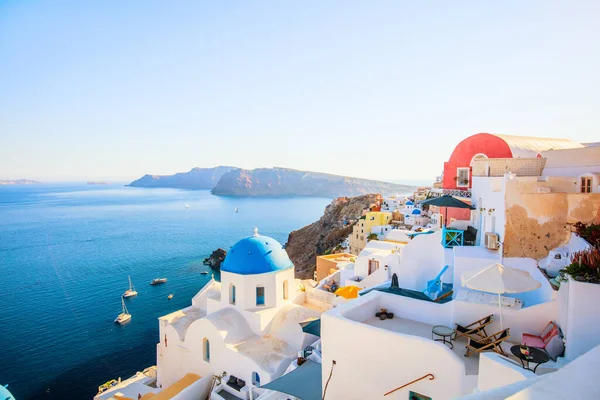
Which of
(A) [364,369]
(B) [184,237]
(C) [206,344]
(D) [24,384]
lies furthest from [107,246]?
(A) [364,369]

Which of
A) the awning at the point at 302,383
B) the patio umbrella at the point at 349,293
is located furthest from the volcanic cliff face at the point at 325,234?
the awning at the point at 302,383

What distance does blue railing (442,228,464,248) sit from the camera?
11.6 metres

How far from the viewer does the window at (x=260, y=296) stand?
588 inches

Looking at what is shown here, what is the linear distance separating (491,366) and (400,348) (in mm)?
1613

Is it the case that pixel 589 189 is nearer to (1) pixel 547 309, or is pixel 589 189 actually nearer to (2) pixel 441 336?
(1) pixel 547 309

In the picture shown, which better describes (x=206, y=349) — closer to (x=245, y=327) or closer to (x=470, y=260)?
(x=245, y=327)

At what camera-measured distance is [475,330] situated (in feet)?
20.7

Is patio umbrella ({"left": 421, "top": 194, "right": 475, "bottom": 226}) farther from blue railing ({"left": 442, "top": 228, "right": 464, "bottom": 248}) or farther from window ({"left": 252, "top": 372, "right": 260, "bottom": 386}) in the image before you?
window ({"left": 252, "top": 372, "right": 260, "bottom": 386})

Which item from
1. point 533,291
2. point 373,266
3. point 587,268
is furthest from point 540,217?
point 373,266

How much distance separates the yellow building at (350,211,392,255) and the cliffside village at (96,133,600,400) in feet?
65.8

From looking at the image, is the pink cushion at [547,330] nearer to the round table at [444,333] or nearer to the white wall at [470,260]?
the round table at [444,333]

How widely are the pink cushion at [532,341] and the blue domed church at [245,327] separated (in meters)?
8.45

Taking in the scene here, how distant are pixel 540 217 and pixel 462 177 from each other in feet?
19.8

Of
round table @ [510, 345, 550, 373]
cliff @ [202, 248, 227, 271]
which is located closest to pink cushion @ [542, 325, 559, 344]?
round table @ [510, 345, 550, 373]
